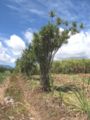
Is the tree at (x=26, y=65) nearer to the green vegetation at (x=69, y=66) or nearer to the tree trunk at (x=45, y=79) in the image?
the green vegetation at (x=69, y=66)

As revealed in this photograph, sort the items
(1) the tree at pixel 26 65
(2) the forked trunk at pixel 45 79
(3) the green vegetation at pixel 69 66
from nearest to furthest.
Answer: (2) the forked trunk at pixel 45 79 → (1) the tree at pixel 26 65 → (3) the green vegetation at pixel 69 66

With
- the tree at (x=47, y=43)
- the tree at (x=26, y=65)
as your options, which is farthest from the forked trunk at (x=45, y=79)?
the tree at (x=26, y=65)

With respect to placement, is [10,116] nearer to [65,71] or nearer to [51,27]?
[51,27]

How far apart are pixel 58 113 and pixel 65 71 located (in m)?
25.6

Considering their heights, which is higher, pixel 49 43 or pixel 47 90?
pixel 49 43

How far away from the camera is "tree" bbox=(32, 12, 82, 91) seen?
19.4m

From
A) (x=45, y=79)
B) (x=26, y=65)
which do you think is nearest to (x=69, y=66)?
(x=26, y=65)

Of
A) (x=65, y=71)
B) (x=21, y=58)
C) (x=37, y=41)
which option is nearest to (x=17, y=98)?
(x=37, y=41)

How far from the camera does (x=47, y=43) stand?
63.9ft

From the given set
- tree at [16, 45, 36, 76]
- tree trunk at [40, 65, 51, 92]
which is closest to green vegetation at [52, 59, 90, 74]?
tree at [16, 45, 36, 76]

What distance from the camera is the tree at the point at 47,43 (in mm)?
19391

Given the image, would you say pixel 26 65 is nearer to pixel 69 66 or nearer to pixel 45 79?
pixel 69 66

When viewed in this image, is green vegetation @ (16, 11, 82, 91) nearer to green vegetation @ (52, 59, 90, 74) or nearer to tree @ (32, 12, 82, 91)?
tree @ (32, 12, 82, 91)

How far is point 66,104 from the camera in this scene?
13945mm
